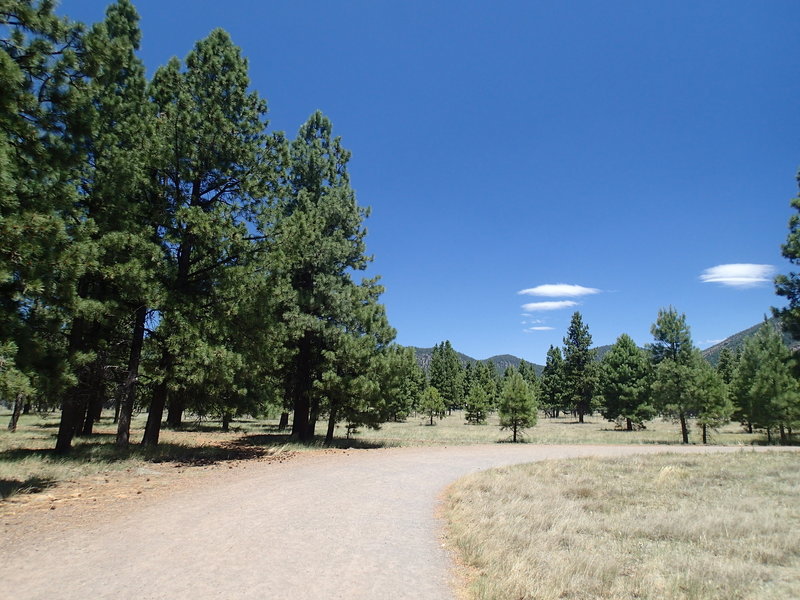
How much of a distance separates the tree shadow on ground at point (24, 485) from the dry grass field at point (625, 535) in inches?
327

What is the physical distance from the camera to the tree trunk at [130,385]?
1323cm

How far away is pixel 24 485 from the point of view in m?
8.66

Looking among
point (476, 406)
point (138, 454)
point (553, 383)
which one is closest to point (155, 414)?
point (138, 454)

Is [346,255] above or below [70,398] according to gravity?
above

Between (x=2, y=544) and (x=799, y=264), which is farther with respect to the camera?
(x=799, y=264)

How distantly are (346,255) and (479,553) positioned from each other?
1597cm

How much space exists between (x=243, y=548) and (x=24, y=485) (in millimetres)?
6168

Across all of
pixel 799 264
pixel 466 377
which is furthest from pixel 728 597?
pixel 466 377

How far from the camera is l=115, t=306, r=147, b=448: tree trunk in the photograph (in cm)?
1323

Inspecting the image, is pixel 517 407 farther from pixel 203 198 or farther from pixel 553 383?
pixel 553 383

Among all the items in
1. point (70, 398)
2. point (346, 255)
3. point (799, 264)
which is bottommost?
point (70, 398)

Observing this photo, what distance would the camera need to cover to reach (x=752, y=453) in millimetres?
21375

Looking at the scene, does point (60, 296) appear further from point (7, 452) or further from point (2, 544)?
point (7, 452)

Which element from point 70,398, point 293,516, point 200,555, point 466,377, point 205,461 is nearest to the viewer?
point 200,555
